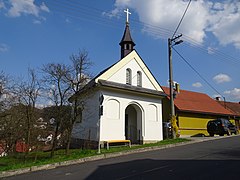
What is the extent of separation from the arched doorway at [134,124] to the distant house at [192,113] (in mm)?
5535

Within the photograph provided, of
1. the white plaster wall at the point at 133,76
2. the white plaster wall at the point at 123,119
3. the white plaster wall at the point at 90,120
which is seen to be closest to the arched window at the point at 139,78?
the white plaster wall at the point at 133,76

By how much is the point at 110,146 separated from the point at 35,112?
5921mm

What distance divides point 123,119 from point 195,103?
13.3 m

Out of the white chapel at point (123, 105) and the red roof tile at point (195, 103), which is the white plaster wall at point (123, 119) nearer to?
the white chapel at point (123, 105)

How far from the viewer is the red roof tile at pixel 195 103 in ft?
86.3

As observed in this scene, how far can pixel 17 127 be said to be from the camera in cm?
1399

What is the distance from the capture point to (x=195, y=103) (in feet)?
94.5

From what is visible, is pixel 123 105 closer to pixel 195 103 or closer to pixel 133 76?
pixel 133 76

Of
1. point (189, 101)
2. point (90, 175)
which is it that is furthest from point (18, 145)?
point (189, 101)

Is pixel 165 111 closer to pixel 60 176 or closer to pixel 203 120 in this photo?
pixel 203 120

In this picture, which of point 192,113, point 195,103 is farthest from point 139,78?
point 195,103

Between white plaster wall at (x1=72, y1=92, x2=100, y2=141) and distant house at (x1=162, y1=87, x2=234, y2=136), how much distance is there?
390 inches

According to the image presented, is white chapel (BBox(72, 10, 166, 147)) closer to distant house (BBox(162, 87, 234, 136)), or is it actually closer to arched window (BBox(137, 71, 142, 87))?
arched window (BBox(137, 71, 142, 87))

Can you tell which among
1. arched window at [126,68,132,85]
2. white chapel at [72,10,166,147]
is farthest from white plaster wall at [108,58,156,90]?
arched window at [126,68,132,85]
